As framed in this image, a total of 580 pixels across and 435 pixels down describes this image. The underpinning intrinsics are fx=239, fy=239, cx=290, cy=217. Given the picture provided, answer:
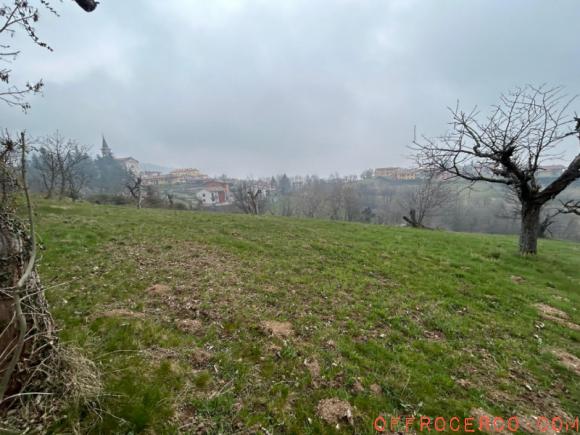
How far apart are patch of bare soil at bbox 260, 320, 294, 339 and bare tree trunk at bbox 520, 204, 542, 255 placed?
1132 centimetres

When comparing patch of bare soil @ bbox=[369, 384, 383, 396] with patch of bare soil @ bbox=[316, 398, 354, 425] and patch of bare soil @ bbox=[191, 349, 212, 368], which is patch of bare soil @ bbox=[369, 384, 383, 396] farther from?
patch of bare soil @ bbox=[191, 349, 212, 368]

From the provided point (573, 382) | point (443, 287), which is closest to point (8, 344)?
point (573, 382)

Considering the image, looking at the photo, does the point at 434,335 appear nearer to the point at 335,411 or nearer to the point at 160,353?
the point at 335,411

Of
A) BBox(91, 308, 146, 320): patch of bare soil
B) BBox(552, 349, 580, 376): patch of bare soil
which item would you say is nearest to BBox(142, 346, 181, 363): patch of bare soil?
BBox(91, 308, 146, 320): patch of bare soil

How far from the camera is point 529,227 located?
9922 millimetres

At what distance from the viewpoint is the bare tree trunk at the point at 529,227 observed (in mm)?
9637

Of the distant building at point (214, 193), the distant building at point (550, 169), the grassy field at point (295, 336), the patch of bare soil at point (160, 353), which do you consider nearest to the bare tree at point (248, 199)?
the grassy field at point (295, 336)

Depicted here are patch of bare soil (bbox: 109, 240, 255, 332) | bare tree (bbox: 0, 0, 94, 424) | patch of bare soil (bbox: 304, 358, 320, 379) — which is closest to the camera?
bare tree (bbox: 0, 0, 94, 424)

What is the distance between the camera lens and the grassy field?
2705mm

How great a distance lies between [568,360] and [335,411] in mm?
4293

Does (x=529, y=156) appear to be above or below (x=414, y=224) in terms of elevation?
above

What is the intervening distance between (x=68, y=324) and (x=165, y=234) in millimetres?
6223

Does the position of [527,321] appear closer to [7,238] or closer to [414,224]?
[7,238]

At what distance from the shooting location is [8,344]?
2.16 meters
